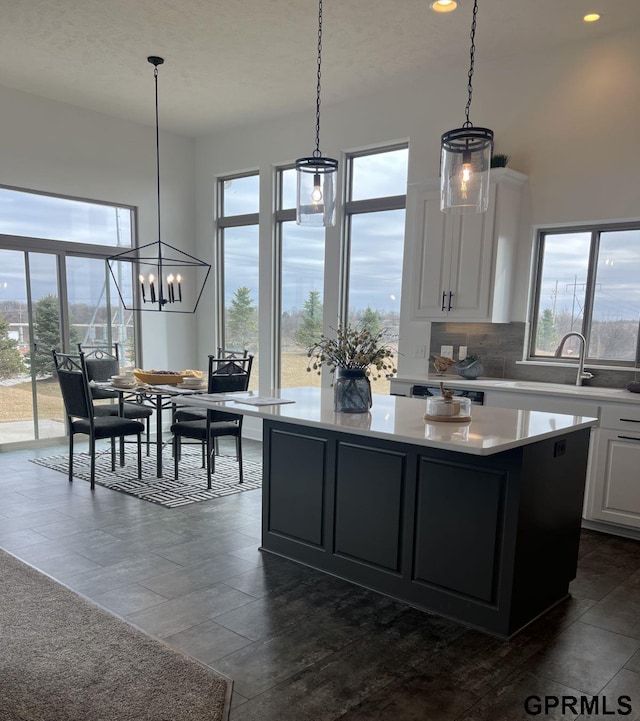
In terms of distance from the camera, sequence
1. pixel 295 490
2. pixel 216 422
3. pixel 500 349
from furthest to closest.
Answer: pixel 216 422 < pixel 500 349 < pixel 295 490

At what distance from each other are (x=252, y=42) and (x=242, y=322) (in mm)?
3194

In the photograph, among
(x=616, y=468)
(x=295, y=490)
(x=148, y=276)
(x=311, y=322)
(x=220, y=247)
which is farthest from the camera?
(x=220, y=247)

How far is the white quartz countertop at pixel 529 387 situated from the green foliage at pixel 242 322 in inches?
98.8

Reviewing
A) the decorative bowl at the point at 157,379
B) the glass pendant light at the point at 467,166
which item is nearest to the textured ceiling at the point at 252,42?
the glass pendant light at the point at 467,166

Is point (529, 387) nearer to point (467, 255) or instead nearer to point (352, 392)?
point (467, 255)

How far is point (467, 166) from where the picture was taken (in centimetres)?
261

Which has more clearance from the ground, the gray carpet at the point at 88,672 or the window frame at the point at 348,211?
the window frame at the point at 348,211

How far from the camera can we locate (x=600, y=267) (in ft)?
14.5

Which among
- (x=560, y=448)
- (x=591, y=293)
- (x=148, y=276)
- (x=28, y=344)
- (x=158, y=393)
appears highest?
(x=148, y=276)

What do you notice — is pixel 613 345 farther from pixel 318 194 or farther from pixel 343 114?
pixel 343 114

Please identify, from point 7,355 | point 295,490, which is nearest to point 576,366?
point 295,490

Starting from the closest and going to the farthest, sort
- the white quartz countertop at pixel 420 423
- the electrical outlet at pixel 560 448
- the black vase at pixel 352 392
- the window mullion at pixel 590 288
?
the white quartz countertop at pixel 420 423, the electrical outlet at pixel 560 448, the black vase at pixel 352 392, the window mullion at pixel 590 288

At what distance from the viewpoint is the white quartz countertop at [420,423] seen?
2.39 meters

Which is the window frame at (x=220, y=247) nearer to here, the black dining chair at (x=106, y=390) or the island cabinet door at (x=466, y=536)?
the black dining chair at (x=106, y=390)
